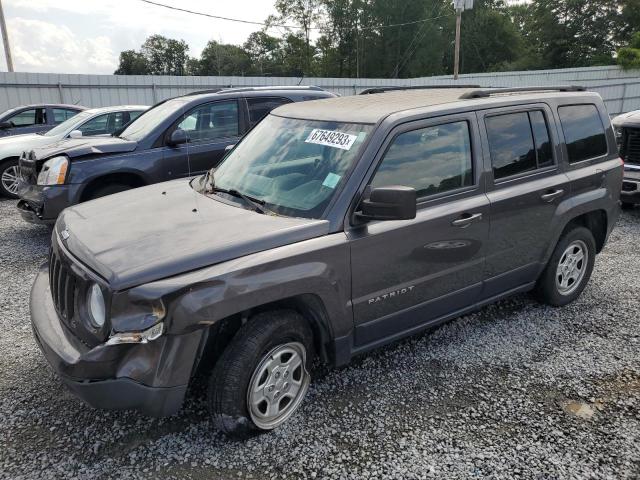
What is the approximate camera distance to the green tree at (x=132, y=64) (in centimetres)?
7791

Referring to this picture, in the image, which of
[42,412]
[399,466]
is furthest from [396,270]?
[42,412]

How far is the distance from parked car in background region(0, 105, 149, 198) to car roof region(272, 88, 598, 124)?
606 centimetres

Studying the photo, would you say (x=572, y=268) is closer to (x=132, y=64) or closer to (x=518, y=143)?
(x=518, y=143)

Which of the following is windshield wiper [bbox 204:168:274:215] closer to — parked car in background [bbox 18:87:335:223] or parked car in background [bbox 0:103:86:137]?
parked car in background [bbox 18:87:335:223]

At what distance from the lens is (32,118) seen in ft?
35.4

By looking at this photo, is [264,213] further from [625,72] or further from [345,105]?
[625,72]

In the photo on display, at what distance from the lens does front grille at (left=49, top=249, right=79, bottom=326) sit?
2.64 metres

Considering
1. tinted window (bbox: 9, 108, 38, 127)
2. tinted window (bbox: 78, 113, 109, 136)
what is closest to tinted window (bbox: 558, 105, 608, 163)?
tinted window (bbox: 78, 113, 109, 136)

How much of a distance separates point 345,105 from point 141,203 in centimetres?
158

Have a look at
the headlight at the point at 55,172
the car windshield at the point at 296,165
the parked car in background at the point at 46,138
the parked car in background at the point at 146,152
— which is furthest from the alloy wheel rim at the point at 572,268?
the parked car in background at the point at 46,138

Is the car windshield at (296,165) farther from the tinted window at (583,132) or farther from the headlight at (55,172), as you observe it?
the headlight at (55,172)

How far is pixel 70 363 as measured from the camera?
2.42m

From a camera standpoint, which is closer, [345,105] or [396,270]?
[396,270]

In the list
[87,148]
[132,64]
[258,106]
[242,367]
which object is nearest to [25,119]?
[87,148]
